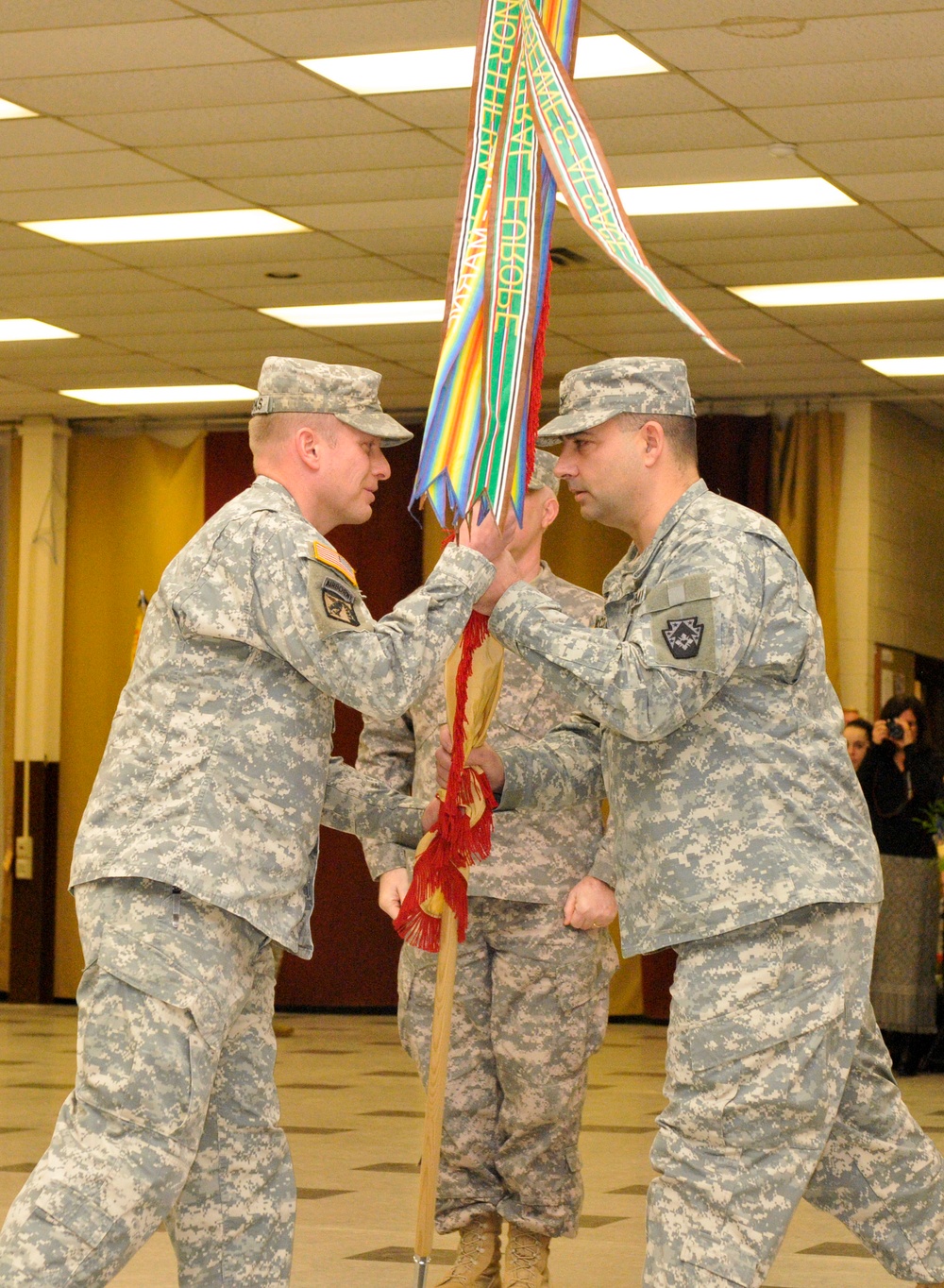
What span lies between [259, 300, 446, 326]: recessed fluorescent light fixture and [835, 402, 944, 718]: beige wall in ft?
8.57


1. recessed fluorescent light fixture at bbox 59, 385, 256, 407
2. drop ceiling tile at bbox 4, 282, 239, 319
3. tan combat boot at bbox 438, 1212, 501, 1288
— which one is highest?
drop ceiling tile at bbox 4, 282, 239, 319

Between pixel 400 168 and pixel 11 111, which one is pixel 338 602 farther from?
pixel 400 168

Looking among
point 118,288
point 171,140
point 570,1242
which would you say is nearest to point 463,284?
point 570,1242

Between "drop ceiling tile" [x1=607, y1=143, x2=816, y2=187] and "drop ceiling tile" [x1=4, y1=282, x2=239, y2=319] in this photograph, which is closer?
"drop ceiling tile" [x1=607, y1=143, x2=816, y2=187]

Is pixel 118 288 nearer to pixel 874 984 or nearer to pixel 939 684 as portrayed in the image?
pixel 874 984

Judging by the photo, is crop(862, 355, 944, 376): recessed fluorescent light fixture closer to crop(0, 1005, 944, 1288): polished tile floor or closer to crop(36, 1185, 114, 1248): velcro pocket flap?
crop(0, 1005, 944, 1288): polished tile floor

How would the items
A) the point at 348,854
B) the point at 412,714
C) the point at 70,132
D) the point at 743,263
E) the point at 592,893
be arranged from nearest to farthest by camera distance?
the point at 592,893 → the point at 412,714 → the point at 70,132 → the point at 743,263 → the point at 348,854

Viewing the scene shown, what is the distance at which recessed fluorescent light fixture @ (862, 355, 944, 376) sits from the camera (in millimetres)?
9620

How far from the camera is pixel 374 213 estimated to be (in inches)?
293

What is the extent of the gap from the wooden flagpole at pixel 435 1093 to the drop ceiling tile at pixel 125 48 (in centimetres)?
332

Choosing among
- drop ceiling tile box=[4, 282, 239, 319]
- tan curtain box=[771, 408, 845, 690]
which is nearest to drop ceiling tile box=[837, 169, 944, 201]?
drop ceiling tile box=[4, 282, 239, 319]

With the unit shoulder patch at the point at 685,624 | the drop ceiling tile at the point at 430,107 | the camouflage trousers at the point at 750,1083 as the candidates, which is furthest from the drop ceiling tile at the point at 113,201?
the camouflage trousers at the point at 750,1083

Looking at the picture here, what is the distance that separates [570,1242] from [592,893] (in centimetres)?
107

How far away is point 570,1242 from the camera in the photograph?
4.57 meters
